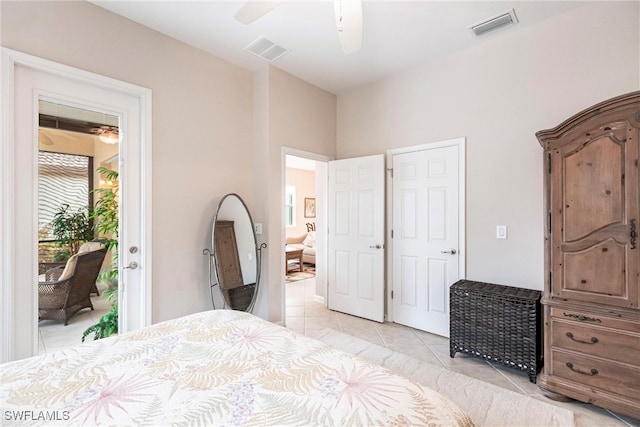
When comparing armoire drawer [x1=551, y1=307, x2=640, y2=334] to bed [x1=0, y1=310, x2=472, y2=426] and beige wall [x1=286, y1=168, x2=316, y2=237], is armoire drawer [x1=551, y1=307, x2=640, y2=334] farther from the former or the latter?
beige wall [x1=286, y1=168, x2=316, y2=237]

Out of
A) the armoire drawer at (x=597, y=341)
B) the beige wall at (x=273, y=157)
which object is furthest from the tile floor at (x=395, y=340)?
the beige wall at (x=273, y=157)

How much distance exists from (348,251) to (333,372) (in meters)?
2.75

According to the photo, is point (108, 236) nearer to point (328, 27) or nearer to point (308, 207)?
point (328, 27)

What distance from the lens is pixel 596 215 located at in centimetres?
190

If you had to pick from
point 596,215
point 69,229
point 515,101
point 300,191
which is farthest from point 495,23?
point 300,191

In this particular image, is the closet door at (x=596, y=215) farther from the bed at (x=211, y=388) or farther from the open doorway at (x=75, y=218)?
the open doorway at (x=75, y=218)

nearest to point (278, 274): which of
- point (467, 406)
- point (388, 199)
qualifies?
point (388, 199)

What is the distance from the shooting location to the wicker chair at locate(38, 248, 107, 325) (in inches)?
82.5

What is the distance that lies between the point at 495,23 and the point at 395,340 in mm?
3051

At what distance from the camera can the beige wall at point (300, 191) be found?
783 cm

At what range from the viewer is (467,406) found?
1.97 m

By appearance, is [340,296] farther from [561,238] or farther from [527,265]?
[561,238]

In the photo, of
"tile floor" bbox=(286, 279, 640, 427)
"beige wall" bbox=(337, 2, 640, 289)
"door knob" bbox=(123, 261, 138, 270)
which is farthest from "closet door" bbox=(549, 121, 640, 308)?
"door knob" bbox=(123, 261, 138, 270)

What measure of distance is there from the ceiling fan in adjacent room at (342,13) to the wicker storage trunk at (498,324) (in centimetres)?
222
